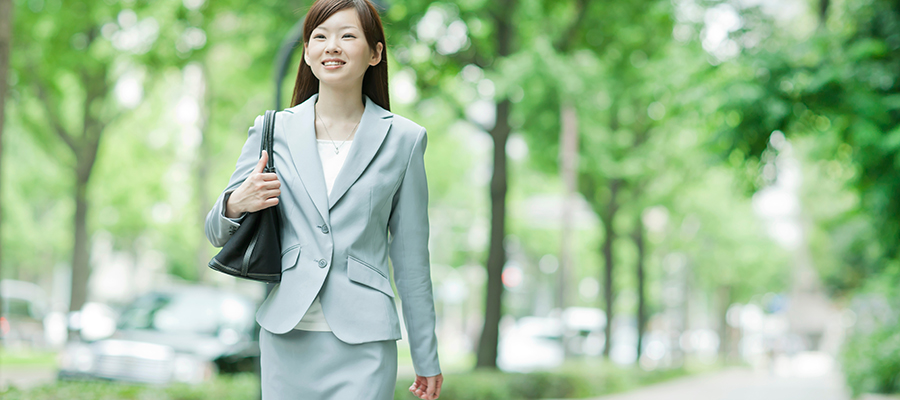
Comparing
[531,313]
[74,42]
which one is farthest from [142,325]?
[531,313]

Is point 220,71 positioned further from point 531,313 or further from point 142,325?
point 531,313

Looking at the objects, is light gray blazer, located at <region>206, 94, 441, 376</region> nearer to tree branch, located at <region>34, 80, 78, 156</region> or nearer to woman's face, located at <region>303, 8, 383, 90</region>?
woman's face, located at <region>303, 8, 383, 90</region>

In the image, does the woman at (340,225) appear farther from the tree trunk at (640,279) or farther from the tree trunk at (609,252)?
the tree trunk at (640,279)

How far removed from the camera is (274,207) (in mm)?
2588

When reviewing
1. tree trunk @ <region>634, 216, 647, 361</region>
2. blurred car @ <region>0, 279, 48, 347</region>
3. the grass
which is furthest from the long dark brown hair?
blurred car @ <region>0, 279, 48, 347</region>

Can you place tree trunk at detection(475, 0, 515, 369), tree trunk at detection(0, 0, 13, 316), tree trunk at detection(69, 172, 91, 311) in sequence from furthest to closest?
tree trunk at detection(69, 172, 91, 311) → tree trunk at detection(475, 0, 515, 369) → tree trunk at detection(0, 0, 13, 316)

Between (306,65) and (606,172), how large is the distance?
58.2 feet

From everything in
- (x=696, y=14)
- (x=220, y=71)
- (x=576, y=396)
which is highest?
(x=220, y=71)

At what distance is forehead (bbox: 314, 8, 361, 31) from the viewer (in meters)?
2.66

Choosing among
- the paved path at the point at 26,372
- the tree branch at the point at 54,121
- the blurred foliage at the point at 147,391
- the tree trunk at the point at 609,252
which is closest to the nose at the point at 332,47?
the blurred foliage at the point at 147,391

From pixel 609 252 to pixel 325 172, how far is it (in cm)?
2161

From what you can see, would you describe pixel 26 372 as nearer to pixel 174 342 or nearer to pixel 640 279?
pixel 174 342

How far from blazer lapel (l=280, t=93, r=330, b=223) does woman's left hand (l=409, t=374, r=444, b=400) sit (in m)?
0.55

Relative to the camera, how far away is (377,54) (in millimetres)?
2801
